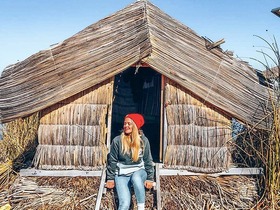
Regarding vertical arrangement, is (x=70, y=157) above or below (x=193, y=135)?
below

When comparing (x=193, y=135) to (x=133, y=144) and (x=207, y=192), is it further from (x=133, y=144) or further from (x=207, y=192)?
(x=133, y=144)

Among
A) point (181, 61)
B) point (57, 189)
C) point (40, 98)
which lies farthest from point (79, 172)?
point (181, 61)

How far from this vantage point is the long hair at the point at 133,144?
19.2 ft

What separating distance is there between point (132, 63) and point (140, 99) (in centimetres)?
444

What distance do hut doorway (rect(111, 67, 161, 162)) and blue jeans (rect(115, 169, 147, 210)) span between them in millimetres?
3223

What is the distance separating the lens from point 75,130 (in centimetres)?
658

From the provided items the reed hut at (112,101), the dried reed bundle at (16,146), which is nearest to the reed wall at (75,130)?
the reed hut at (112,101)

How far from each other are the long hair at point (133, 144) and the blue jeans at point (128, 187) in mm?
246

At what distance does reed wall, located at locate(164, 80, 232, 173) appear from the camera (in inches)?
262

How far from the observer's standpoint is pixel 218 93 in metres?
6.78

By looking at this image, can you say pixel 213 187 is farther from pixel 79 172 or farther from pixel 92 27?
pixel 92 27

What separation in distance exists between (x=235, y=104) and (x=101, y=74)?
7.33 ft

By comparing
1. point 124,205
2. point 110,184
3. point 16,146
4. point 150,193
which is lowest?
point 124,205

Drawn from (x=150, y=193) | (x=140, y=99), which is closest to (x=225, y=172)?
(x=150, y=193)
